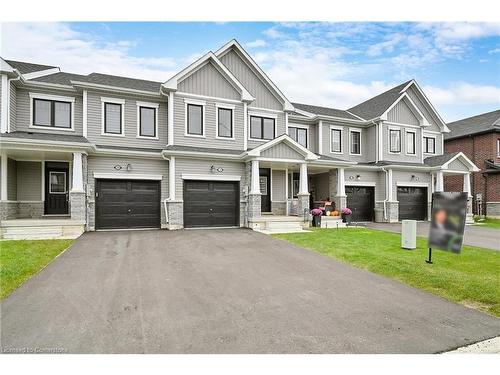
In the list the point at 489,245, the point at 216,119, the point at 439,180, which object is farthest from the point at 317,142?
the point at 489,245

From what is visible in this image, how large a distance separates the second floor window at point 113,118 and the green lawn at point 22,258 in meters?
6.07

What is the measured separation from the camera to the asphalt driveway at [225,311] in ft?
11.1

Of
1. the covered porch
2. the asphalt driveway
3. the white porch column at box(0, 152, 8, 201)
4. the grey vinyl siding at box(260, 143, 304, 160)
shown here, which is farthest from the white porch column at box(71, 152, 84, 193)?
the grey vinyl siding at box(260, 143, 304, 160)

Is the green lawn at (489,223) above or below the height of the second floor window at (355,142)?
below

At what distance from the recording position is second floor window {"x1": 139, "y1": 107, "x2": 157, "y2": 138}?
14.1 metres

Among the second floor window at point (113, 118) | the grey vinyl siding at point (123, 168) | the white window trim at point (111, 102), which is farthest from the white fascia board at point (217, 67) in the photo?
the grey vinyl siding at point (123, 168)

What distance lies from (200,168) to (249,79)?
6.47 metres

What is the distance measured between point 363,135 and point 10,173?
20557 millimetres

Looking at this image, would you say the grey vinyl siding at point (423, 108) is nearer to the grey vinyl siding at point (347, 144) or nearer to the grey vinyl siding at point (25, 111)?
the grey vinyl siding at point (347, 144)

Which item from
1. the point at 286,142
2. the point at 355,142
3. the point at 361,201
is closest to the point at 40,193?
the point at 286,142

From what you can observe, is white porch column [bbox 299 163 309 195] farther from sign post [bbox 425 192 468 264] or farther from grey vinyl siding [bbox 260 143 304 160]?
sign post [bbox 425 192 468 264]

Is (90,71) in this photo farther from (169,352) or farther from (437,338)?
(437,338)

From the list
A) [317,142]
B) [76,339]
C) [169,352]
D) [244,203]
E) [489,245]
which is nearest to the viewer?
[169,352]

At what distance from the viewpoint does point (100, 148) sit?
12.5 m
